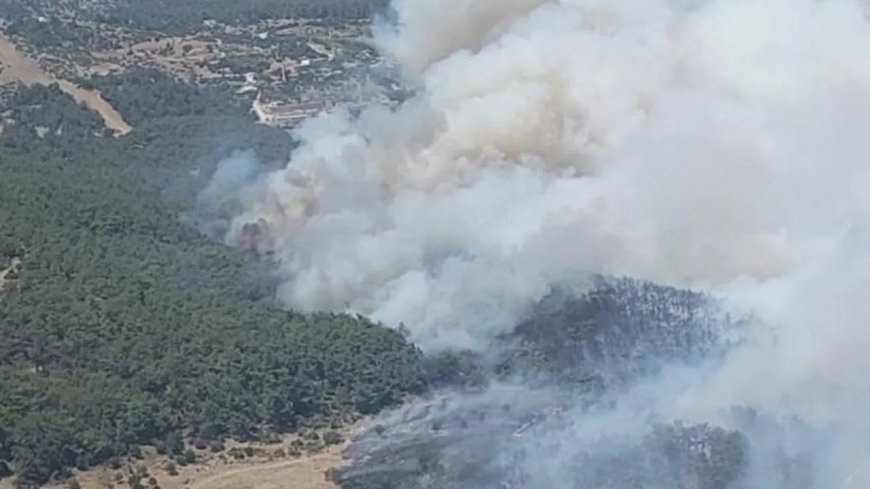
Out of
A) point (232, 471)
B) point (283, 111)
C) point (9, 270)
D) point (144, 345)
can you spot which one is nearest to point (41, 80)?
point (283, 111)

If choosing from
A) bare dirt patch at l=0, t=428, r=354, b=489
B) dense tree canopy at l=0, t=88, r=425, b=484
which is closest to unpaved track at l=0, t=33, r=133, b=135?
dense tree canopy at l=0, t=88, r=425, b=484

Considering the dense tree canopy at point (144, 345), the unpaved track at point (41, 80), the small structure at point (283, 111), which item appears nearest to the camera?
the dense tree canopy at point (144, 345)

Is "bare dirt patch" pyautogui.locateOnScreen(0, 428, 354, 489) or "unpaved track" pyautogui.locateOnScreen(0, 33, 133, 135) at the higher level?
"unpaved track" pyautogui.locateOnScreen(0, 33, 133, 135)

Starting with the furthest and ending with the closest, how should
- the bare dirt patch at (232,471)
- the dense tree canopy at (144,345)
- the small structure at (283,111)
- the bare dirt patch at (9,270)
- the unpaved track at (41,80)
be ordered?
1. the unpaved track at (41,80)
2. the small structure at (283,111)
3. the bare dirt patch at (9,270)
4. the dense tree canopy at (144,345)
5. the bare dirt patch at (232,471)

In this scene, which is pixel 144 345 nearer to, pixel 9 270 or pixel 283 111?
pixel 9 270

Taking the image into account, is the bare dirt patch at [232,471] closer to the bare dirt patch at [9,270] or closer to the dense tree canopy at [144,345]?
the dense tree canopy at [144,345]

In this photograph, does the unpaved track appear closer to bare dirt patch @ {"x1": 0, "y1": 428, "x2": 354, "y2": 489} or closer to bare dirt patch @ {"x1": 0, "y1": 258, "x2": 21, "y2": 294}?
bare dirt patch @ {"x1": 0, "y1": 258, "x2": 21, "y2": 294}

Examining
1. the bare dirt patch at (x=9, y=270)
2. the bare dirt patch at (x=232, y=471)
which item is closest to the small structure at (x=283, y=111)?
the bare dirt patch at (x=9, y=270)

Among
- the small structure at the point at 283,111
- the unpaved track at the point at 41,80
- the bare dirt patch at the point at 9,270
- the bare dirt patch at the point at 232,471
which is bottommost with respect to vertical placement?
the bare dirt patch at the point at 232,471

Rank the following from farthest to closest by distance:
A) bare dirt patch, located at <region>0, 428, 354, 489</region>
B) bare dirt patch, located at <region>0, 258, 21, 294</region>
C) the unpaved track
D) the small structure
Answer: the unpaved track, the small structure, bare dirt patch, located at <region>0, 258, 21, 294</region>, bare dirt patch, located at <region>0, 428, 354, 489</region>
